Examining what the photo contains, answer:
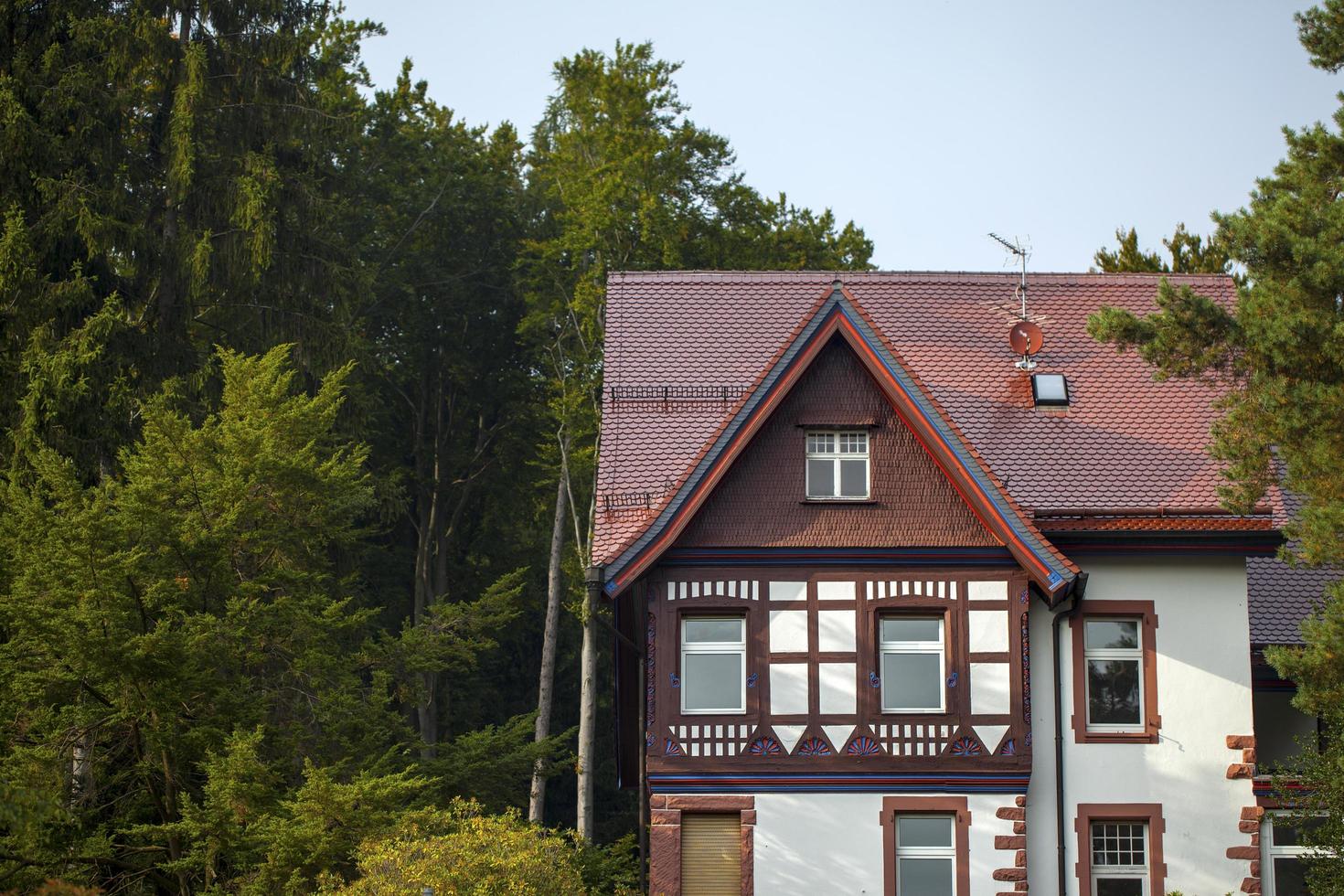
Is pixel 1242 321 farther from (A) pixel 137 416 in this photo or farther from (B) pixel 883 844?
(A) pixel 137 416

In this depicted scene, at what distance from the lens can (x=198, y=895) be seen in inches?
994

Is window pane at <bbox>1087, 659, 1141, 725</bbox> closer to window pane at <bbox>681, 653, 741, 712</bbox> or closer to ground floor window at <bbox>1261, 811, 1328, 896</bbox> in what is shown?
ground floor window at <bbox>1261, 811, 1328, 896</bbox>

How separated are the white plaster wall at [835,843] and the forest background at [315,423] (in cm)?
280

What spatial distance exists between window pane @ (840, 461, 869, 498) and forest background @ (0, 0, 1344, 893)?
4.03 m

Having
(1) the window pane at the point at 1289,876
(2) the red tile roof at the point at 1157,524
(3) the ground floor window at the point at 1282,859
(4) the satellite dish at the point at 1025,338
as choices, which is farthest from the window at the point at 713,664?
(1) the window pane at the point at 1289,876

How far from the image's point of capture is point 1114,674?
25.5 m

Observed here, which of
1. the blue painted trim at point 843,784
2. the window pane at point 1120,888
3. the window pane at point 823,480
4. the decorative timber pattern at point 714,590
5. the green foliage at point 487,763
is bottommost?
the window pane at point 1120,888

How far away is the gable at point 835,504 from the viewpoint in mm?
25234

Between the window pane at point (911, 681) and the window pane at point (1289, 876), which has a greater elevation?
the window pane at point (911, 681)

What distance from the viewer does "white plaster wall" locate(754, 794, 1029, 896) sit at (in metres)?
24.3

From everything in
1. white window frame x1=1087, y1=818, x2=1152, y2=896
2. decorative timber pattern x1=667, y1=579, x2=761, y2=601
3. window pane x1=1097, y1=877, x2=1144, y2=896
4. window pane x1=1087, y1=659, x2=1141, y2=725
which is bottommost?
window pane x1=1097, y1=877, x2=1144, y2=896

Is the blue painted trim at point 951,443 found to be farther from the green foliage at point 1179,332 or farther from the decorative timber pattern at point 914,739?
the decorative timber pattern at point 914,739

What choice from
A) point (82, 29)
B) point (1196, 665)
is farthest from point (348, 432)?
point (1196, 665)

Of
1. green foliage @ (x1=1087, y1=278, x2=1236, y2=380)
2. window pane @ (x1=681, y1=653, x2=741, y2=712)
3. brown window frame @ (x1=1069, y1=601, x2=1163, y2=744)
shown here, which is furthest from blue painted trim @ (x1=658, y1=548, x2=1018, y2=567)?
green foliage @ (x1=1087, y1=278, x2=1236, y2=380)
